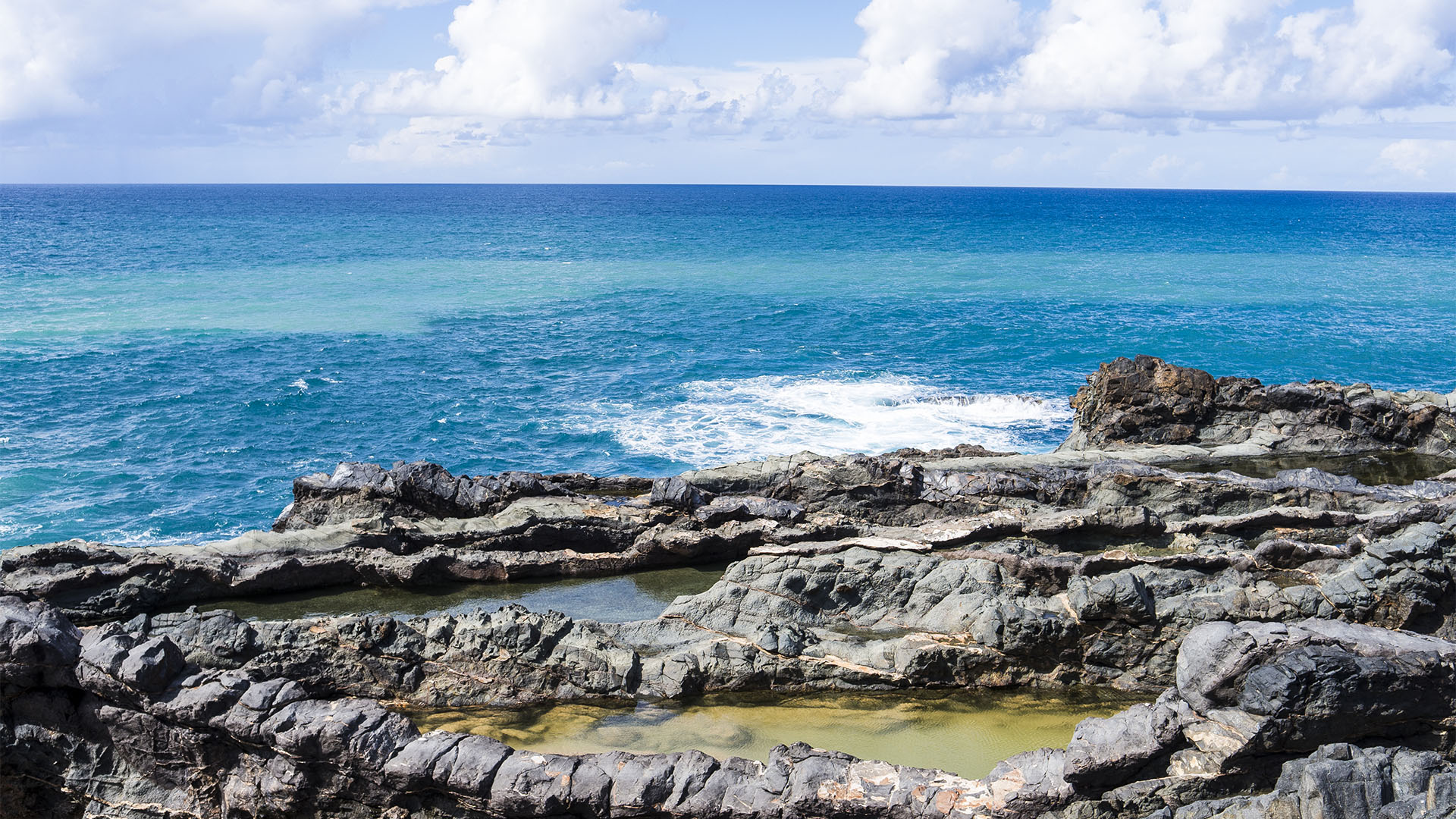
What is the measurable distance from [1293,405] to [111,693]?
28.6 meters

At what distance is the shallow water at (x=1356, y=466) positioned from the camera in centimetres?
2439

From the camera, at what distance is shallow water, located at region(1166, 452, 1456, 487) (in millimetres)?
24391

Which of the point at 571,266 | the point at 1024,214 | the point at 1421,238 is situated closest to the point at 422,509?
the point at 571,266

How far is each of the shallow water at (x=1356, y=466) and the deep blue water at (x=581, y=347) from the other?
973cm

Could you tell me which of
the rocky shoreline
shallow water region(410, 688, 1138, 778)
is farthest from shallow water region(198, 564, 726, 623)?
shallow water region(410, 688, 1138, 778)

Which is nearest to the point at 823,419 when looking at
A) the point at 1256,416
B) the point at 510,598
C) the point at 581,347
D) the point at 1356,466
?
the point at 1256,416

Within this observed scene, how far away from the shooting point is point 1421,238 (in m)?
123

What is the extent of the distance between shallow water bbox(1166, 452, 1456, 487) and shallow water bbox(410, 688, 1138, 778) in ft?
40.0

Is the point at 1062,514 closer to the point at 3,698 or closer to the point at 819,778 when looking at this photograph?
the point at 819,778

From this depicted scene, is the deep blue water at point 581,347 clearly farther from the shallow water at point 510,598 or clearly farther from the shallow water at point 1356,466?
the shallow water at point 510,598

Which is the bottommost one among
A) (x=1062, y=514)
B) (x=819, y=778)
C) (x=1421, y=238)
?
(x=819, y=778)

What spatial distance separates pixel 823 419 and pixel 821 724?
25.1 metres

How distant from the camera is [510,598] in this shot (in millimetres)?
17016

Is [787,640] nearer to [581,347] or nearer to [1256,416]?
[1256,416]
